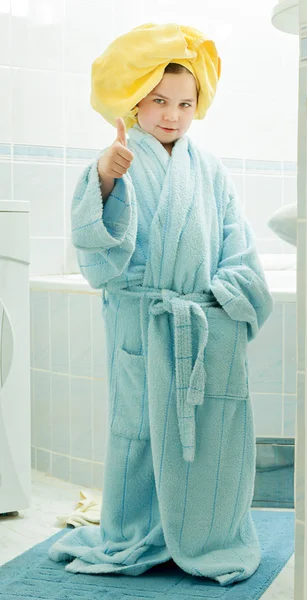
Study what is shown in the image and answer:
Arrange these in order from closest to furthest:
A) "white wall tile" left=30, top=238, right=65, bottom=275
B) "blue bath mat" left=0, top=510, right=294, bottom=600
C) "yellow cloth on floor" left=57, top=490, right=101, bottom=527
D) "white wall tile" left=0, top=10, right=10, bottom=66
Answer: "blue bath mat" left=0, top=510, right=294, bottom=600, "yellow cloth on floor" left=57, top=490, right=101, bottom=527, "white wall tile" left=0, top=10, right=10, bottom=66, "white wall tile" left=30, top=238, right=65, bottom=275

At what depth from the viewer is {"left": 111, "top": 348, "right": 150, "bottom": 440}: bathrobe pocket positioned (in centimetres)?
168

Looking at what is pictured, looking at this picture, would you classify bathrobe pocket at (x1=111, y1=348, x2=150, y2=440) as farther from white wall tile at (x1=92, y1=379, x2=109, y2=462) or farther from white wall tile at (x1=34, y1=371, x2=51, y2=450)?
white wall tile at (x1=34, y1=371, x2=51, y2=450)

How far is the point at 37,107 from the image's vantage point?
8.91 feet

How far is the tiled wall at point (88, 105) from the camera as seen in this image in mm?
2678

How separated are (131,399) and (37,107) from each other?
136 centimetres

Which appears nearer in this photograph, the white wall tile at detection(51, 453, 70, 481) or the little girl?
the little girl

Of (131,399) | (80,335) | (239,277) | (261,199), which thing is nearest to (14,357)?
(80,335)

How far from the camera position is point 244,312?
5.38 feet

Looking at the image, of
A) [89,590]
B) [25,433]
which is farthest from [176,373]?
[25,433]

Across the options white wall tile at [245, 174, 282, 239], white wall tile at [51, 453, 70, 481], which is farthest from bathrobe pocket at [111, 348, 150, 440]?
white wall tile at [245, 174, 282, 239]

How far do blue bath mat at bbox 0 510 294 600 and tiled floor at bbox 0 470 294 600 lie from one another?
0.03 meters

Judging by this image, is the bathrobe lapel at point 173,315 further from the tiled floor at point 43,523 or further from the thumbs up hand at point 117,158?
the tiled floor at point 43,523

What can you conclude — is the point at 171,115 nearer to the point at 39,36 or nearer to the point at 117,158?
the point at 117,158

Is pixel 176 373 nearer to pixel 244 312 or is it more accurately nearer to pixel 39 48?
pixel 244 312
